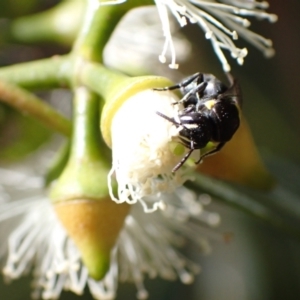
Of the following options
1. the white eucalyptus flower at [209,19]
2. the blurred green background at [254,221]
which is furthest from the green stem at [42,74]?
the blurred green background at [254,221]

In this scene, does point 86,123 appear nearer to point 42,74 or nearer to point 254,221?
point 42,74

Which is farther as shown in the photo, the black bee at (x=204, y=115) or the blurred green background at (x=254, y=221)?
the blurred green background at (x=254, y=221)

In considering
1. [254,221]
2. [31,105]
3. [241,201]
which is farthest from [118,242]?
[254,221]

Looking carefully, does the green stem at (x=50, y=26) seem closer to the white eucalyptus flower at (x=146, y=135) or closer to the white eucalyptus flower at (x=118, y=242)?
the white eucalyptus flower at (x=118, y=242)

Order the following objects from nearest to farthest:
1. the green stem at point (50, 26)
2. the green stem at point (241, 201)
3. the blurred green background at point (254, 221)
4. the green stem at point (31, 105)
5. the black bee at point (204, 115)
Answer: the black bee at point (204, 115)
the green stem at point (31, 105)
the green stem at point (241, 201)
the green stem at point (50, 26)
the blurred green background at point (254, 221)

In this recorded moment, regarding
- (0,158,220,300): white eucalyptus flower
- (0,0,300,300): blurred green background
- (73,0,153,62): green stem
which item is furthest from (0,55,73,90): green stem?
(0,0,300,300): blurred green background

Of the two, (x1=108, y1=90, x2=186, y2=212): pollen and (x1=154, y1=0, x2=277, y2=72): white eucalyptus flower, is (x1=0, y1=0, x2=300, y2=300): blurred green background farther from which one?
(x1=108, y1=90, x2=186, y2=212): pollen
